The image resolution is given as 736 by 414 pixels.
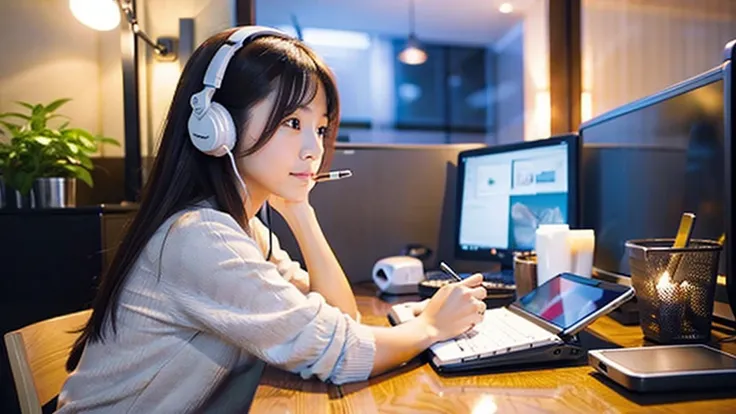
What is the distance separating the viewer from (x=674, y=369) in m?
0.54

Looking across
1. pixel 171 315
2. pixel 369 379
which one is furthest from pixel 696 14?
pixel 171 315

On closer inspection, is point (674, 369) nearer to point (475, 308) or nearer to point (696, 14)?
point (475, 308)

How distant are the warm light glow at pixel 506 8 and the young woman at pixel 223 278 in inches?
130

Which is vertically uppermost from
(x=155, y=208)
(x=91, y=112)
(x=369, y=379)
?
(x=91, y=112)

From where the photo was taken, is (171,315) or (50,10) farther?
(50,10)

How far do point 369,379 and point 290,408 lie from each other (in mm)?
121

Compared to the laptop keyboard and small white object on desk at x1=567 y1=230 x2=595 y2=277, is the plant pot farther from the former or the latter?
small white object on desk at x1=567 y1=230 x2=595 y2=277

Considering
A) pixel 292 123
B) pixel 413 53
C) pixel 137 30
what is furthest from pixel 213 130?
pixel 413 53

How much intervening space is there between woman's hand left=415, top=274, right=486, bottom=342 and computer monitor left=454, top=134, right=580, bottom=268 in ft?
1.38

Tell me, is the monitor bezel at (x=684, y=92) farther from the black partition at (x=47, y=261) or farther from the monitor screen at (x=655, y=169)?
the black partition at (x=47, y=261)

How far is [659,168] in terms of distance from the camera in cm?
90

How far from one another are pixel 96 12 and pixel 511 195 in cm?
133

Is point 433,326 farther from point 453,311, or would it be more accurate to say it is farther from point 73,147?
point 73,147

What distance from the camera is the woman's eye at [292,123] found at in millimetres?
735
